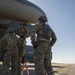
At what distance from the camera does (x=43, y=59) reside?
6680 millimetres

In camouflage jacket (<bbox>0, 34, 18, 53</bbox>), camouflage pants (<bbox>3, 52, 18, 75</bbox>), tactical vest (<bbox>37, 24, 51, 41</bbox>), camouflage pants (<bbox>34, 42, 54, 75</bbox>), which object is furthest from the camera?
camouflage jacket (<bbox>0, 34, 18, 53</bbox>)

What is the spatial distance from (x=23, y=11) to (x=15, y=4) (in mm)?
658

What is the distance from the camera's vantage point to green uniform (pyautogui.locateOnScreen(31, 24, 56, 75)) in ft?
21.6

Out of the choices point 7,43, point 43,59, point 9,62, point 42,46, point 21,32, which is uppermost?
point 21,32

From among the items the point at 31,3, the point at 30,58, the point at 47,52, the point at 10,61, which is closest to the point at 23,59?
the point at 10,61

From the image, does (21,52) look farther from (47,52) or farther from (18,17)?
(18,17)

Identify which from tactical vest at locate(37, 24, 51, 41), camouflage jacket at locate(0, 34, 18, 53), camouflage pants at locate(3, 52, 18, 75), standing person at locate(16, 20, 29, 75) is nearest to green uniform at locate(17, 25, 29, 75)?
standing person at locate(16, 20, 29, 75)

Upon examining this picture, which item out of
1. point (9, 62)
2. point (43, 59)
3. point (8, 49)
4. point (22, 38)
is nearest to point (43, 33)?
point (43, 59)

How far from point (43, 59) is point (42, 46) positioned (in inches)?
14.4

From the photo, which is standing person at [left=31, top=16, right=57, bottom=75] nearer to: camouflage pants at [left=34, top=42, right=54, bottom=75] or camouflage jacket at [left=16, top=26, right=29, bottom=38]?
camouflage pants at [left=34, top=42, right=54, bottom=75]

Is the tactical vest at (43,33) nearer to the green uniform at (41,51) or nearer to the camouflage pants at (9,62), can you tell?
the green uniform at (41,51)

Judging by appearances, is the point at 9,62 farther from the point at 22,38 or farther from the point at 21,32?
the point at 21,32

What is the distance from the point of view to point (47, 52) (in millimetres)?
6828

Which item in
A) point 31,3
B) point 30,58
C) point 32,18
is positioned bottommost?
point 30,58
